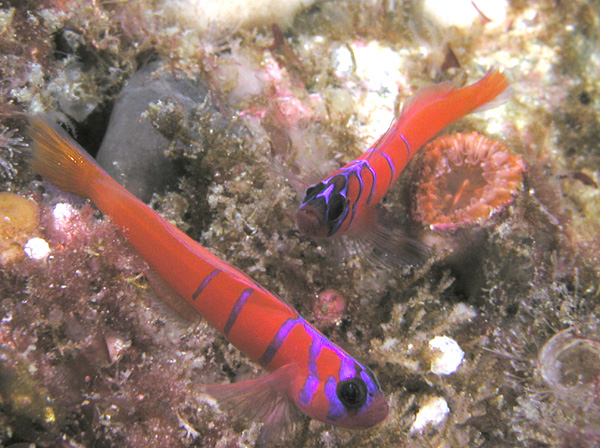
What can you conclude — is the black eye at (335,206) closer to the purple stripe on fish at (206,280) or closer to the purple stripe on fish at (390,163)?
the purple stripe on fish at (390,163)

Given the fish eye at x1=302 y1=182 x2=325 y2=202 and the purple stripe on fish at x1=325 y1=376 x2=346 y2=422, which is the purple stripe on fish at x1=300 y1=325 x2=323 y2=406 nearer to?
the purple stripe on fish at x1=325 y1=376 x2=346 y2=422

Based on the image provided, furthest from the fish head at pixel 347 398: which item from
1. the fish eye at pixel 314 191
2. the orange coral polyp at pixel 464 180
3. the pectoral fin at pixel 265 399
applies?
the orange coral polyp at pixel 464 180

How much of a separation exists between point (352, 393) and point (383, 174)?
5.64 ft

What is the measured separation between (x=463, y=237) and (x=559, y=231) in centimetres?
94

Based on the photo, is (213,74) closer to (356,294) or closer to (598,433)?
(356,294)

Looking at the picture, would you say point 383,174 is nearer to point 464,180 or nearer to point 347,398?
point 464,180

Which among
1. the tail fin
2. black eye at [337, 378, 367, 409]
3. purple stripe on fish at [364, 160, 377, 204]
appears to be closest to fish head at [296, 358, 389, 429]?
black eye at [337, 378, 367, 409]

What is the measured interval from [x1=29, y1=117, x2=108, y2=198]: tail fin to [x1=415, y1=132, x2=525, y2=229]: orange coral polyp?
2706mm

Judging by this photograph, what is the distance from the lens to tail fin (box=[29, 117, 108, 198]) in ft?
8.34

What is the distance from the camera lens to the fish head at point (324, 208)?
252cm

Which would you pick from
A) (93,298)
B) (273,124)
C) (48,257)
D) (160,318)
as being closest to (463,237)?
(273,124)

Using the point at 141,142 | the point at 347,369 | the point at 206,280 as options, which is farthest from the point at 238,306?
the point at 141,142

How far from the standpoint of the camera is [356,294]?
3.22 metres

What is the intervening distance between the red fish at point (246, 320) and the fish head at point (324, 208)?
22.3 inches
